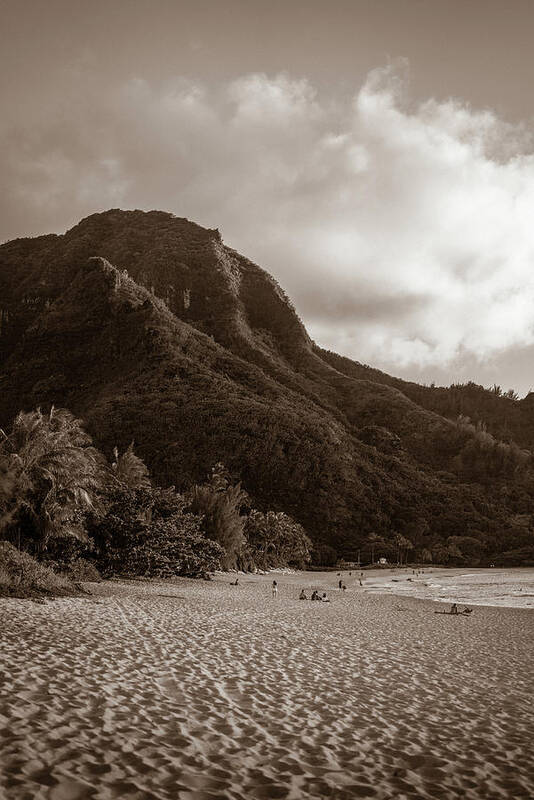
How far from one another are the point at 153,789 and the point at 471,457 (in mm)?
165910

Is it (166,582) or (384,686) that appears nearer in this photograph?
(384,686)

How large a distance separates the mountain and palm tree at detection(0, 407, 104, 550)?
267 ft

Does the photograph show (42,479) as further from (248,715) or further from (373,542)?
(373,542)

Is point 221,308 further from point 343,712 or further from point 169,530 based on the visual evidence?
point 343,712

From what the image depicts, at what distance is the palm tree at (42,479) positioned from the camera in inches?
931

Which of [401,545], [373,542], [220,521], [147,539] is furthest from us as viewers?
[401,545]

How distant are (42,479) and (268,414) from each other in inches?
4074

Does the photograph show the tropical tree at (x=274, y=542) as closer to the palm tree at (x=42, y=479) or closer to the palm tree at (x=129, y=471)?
the palm tree at (x=129, y=471)

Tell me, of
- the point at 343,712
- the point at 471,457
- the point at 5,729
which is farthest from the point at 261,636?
the point at 471,457

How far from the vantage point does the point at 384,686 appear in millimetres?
9656

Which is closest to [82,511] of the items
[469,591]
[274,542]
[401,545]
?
[469,591]

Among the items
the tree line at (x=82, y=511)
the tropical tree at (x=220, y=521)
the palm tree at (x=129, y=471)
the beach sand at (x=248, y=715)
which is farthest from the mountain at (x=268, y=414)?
the beach sand at (x=248, y=715)

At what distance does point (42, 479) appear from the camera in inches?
969

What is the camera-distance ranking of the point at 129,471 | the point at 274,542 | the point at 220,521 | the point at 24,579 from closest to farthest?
the point at 24,579 → the point at 129,471 → the point at 220,521 → the point at 274,542
